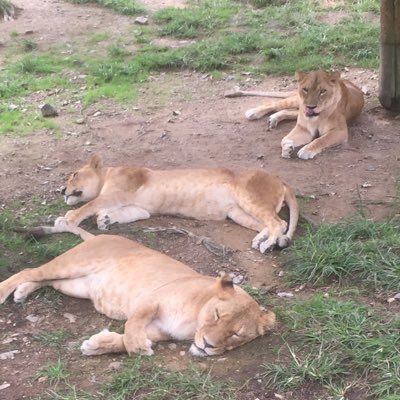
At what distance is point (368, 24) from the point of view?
36.0 ft

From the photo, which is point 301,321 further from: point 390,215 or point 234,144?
point 234,144

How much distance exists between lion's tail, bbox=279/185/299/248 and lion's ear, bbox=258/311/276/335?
1563 millimetres

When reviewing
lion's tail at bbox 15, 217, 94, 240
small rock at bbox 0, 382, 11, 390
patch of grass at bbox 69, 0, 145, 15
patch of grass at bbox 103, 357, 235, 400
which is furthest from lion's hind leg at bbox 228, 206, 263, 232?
patch of grass at bbox 69, 0, 145, 15

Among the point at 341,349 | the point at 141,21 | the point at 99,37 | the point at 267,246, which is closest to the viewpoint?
the point at 341,349

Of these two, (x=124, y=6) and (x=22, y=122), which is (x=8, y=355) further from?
(x=124, y=6)

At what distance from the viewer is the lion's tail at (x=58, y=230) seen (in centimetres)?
574

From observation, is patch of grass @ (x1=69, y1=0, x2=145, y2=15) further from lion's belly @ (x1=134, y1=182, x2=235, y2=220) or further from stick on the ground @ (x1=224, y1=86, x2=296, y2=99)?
lion's belly @ (x1=134, y1=182, x2=235, y2=220)

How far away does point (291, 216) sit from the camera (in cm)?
584

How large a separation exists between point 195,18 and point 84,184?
19.4 ft

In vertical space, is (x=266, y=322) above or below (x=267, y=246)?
above

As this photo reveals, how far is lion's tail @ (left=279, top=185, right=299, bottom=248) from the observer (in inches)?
221

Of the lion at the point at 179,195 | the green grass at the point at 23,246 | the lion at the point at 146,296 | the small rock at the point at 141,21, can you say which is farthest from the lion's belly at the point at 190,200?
the small rock at the point at 141,21

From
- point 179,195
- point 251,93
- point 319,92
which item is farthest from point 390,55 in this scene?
point 179,195

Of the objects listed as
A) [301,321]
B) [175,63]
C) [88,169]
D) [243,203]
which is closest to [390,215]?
[243,203]
